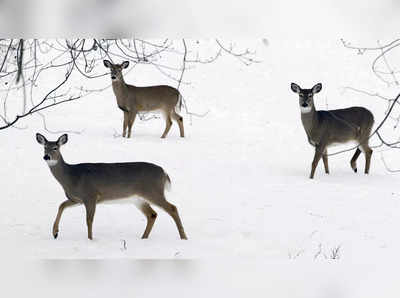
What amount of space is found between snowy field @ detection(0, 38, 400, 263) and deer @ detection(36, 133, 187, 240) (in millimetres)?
318

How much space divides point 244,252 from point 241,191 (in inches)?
113

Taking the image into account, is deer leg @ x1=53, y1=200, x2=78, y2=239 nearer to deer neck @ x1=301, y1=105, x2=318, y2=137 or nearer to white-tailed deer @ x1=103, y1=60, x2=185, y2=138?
deer neck @ x1=301, y1=105, x2=318, y2=137

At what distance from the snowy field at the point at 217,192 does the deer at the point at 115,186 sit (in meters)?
0.32

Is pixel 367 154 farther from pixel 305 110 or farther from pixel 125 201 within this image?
pixel 125 201

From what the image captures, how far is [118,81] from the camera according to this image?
13.1 metres

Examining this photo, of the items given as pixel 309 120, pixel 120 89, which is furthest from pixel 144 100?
pixel 309 120

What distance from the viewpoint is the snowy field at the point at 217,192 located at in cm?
685

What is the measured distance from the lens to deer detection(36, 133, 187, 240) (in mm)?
6844

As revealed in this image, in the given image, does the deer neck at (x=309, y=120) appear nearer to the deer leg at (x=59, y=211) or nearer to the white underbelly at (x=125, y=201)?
the white underbelly at (x=125, y=201)

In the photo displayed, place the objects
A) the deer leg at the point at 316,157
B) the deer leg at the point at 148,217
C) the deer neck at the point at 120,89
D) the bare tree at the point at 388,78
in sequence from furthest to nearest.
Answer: the deer neck at the point at 120,89 < the deer leg at the point at 316,157 < the deer leg at the point at 148,217 < the bare tree at the point at 388,78

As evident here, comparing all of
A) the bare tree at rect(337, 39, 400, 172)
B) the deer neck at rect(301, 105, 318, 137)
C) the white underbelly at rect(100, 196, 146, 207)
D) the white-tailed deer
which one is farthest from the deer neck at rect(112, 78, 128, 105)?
the white underbelly at rect(100, 196, 146, 207)

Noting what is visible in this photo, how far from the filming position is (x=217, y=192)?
9414 millimetres

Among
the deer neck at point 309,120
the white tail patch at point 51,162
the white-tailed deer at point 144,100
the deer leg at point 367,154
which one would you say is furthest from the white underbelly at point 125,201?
the white-tailed deer at point 144,100

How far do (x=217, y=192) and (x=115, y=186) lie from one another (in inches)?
108
